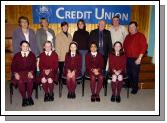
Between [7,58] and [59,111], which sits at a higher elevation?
[7,58]

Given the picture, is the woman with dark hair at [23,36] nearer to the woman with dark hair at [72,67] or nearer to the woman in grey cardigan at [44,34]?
the woman in grey cardigan at [44,34]

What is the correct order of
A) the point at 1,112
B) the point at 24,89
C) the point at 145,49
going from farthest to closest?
1. the point at 145,49
2. the point at 24,89
3. the point at 1,112

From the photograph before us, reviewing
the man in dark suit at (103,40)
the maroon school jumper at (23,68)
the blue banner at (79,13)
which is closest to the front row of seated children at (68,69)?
the maroon school jumper at (23,68)

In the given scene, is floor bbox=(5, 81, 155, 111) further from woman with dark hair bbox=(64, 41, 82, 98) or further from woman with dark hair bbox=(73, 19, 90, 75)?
woman with dark hair bbox=(73, 19, 90, 75)

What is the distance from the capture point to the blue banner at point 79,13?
4270mm

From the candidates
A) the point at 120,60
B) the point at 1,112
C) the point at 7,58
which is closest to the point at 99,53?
the point at 120,60

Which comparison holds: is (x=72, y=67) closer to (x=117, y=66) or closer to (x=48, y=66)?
(x=48, y=66)

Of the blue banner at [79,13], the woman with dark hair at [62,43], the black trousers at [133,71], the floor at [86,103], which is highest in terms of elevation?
the blue banner at [79,13]

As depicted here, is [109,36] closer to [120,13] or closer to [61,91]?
[120,13]

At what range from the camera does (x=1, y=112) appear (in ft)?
12.6

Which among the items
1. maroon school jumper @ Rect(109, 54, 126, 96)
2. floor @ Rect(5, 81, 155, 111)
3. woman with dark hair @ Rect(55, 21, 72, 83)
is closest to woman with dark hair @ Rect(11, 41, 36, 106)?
floor @ Rect(5, 81, 155, 111)

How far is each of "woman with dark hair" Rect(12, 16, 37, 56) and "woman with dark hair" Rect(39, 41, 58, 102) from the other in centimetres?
17

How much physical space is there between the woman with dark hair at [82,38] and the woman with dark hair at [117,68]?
0.43 metres

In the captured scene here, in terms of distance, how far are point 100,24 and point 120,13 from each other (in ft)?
1.19
